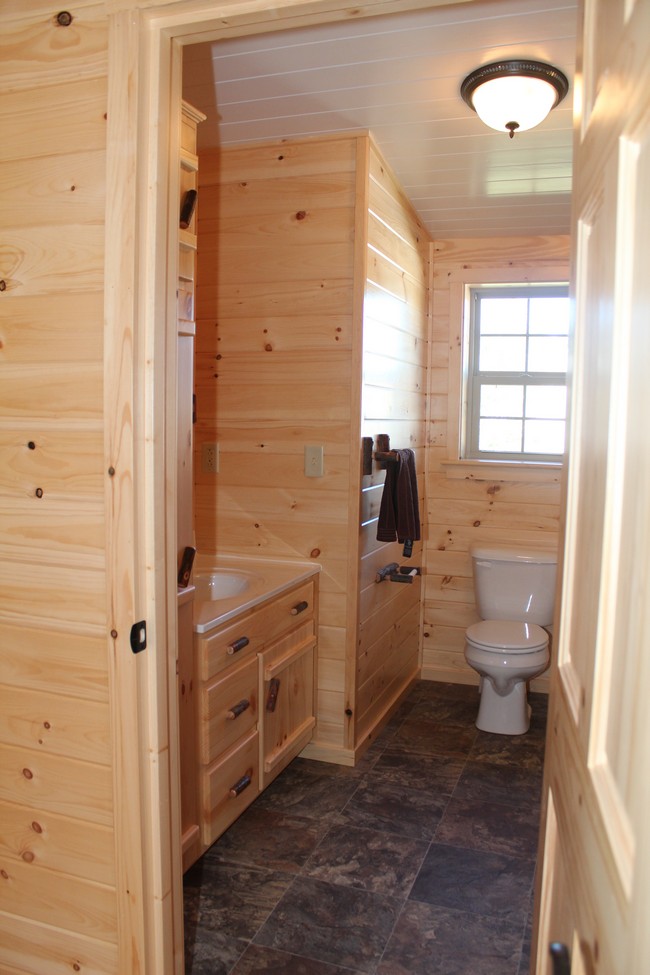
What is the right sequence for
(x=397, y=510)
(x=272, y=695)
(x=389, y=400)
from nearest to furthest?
(x=272, y=695), (x=397, y=510), (x=389, y=400)

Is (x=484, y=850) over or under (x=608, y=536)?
under

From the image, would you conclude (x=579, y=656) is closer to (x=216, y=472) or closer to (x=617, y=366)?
(x=617, y=366)

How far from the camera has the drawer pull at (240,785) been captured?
7.69 ft

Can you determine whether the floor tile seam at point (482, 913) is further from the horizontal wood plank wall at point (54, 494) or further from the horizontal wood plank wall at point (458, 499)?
the horizontal wood plank wall at point (458, 499)

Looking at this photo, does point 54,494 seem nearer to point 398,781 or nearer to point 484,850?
point 484,850

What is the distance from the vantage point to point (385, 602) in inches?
132

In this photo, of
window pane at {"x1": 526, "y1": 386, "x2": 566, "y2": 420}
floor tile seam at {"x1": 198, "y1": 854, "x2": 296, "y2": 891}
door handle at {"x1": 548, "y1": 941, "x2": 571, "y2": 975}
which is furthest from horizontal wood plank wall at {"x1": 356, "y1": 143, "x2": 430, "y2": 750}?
door handle at {"x1": 548, "y1": 941, "x2": 571, "y2": 975}

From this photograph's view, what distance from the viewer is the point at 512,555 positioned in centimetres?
361

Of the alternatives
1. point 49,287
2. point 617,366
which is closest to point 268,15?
point 49,287

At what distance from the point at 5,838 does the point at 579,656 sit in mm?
1351

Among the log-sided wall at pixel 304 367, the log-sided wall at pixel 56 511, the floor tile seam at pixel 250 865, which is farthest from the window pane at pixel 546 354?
Result: the log-sided wall at pixel 56 511

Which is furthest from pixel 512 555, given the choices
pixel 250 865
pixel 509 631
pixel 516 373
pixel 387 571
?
pixel 250 865

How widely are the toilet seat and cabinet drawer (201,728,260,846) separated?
4.12ft

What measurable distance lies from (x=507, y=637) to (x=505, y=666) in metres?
0.15
